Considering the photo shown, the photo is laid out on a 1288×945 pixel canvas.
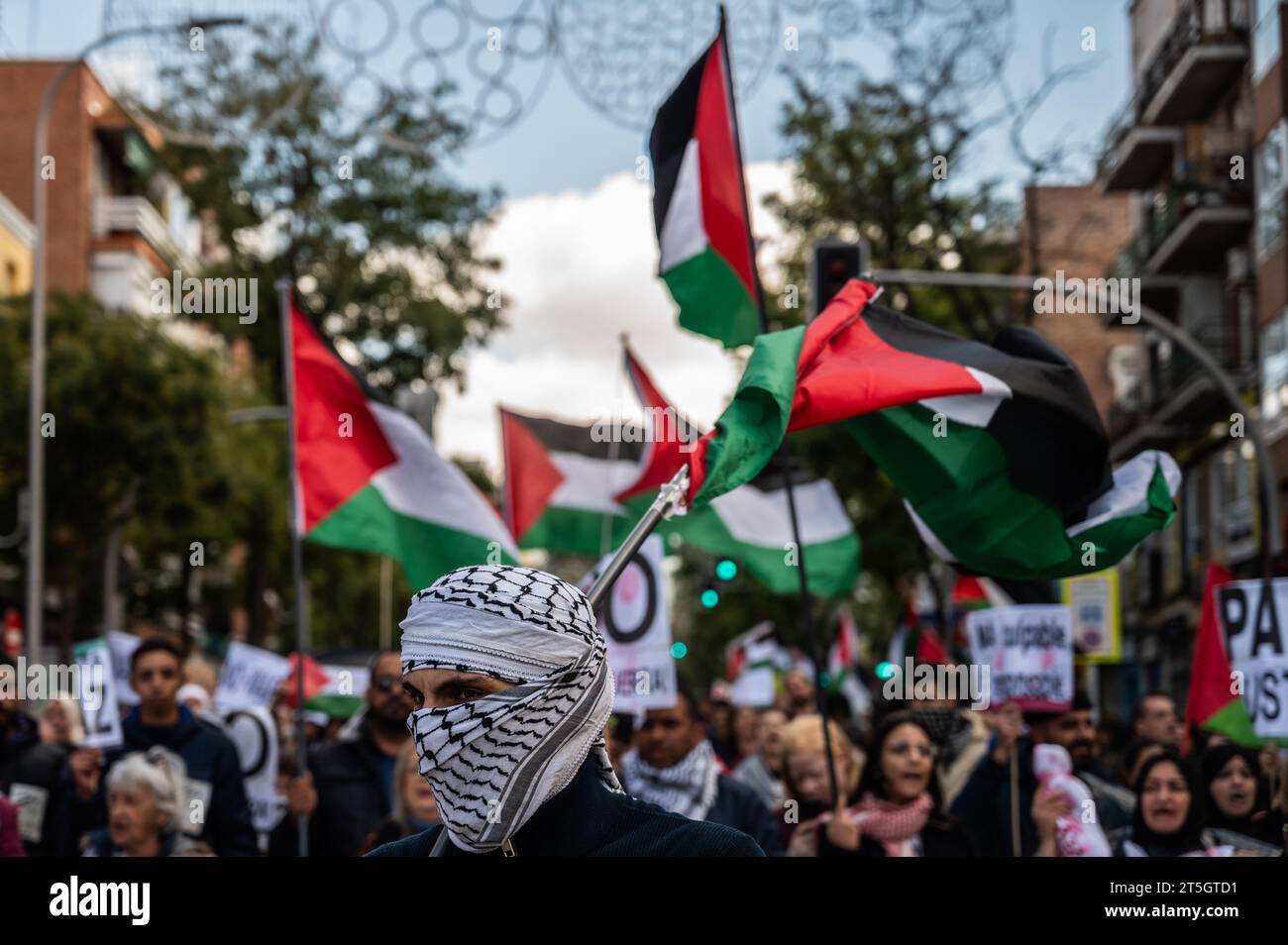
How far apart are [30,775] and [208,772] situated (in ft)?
3.36

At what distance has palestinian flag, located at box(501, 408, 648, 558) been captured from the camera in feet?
49.4

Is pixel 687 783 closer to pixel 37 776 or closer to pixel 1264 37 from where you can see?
pixel 37 776

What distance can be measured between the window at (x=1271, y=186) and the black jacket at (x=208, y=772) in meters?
27.8

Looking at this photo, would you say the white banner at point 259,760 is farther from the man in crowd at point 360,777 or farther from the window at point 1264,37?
the window at point 1264,37

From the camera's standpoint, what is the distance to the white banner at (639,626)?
934 cm

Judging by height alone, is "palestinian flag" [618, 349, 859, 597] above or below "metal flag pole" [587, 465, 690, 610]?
above

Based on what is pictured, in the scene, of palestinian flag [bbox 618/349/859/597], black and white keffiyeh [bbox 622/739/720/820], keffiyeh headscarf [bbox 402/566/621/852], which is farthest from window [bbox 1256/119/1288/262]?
keffiyeh headscarf [bbox 402/566/621/852]

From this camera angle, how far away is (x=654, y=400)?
1498cm

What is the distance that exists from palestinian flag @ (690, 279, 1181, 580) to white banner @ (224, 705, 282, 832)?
574 centimetres

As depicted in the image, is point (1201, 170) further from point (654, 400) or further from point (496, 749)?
point (496, 749)

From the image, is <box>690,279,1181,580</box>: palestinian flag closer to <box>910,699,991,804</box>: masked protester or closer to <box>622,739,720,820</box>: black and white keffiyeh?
<box>622,739,720,820</box>: black and white keffiyeh

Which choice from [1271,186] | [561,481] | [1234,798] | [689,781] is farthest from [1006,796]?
[1271,186]

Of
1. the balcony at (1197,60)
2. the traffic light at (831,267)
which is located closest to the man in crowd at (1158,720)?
the traffic light at (831,267)
